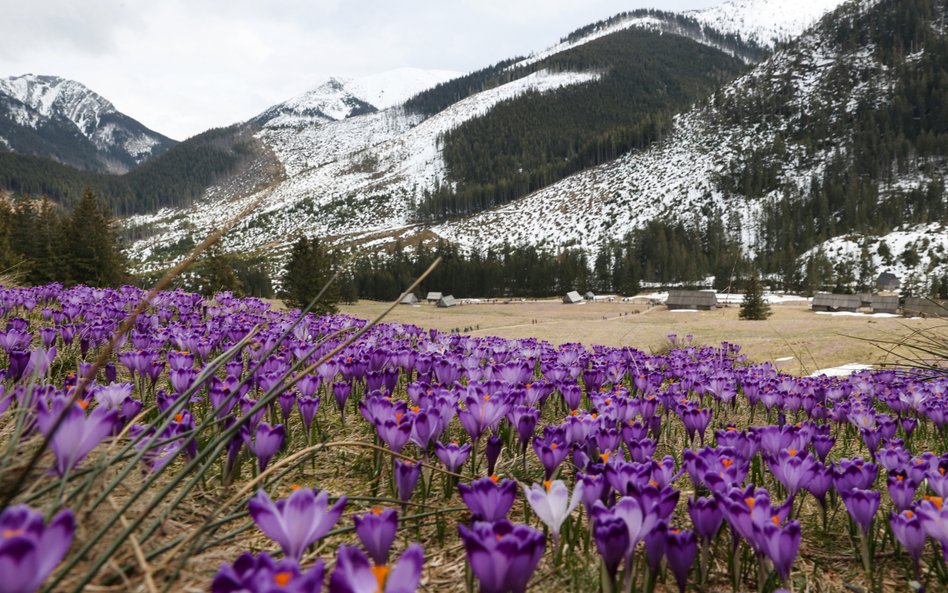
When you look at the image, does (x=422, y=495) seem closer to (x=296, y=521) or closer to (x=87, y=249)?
(x=296, y=521)

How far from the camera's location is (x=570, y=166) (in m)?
194

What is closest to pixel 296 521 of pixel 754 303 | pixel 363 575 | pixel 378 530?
pixel 378 530

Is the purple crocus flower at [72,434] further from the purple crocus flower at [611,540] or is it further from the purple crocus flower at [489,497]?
the purple crocus flower at [611,540]

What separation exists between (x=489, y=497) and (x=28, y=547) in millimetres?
1211

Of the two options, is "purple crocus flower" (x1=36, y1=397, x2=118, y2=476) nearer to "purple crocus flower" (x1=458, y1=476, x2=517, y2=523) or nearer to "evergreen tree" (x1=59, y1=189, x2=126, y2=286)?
"purple crocus flower" (x1=458, y1=476, x2=517, y2=523)

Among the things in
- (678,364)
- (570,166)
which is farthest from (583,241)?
(678,364)

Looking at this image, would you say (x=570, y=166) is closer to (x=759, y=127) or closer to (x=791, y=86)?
(x=759, y=127)

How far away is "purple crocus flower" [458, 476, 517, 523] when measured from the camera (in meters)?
1.72

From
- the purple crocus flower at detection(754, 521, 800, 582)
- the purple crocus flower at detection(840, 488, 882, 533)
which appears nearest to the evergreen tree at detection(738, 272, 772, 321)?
the purple crocus flower at detection(840, 488, 882, 533)

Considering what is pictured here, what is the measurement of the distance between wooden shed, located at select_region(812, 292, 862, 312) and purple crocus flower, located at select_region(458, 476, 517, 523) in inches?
2807

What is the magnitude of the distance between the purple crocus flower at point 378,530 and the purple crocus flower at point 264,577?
1.47 ft

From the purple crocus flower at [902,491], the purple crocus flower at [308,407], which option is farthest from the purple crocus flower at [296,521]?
the purple crocus flower at [902,491]

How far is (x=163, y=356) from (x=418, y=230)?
606ft

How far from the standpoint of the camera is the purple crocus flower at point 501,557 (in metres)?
1.26
